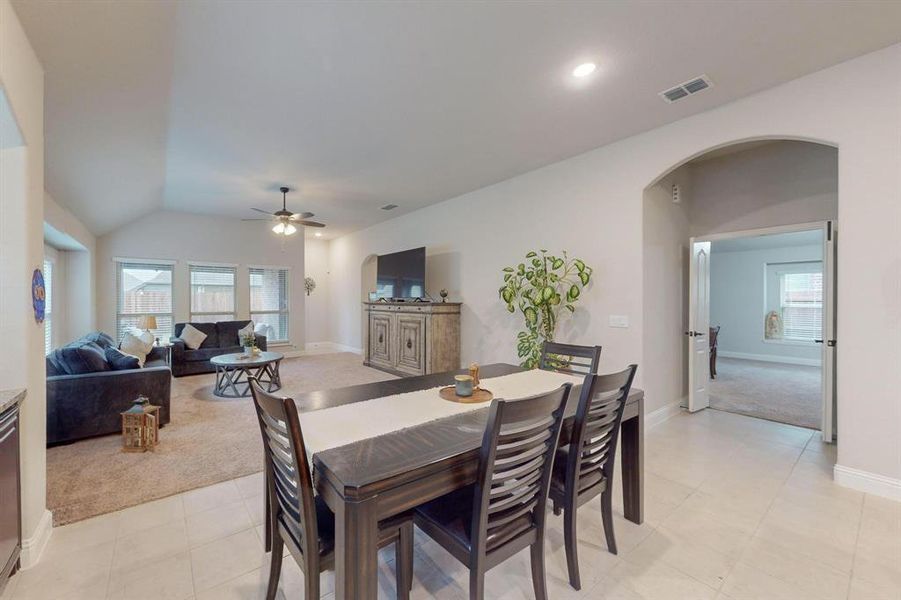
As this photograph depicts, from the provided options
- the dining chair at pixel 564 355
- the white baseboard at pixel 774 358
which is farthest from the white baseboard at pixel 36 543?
the white baseboard at pixel 774 358

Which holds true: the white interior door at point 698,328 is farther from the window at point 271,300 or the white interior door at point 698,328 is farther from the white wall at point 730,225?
the window at point 271,300

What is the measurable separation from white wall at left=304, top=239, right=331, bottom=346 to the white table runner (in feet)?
26.5

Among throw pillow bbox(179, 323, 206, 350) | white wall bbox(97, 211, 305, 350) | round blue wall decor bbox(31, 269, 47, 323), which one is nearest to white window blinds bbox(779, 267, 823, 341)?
white wall bbox(97, 211, 305, 350)

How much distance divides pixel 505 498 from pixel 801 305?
9.74 metres

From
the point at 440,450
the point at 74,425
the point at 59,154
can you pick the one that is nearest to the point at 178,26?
the point at 59,154

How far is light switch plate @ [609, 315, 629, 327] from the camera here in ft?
12.4

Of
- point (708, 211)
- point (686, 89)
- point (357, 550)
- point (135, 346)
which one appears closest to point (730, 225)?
point (708, 211)

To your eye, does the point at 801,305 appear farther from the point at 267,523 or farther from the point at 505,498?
the point at 267,523

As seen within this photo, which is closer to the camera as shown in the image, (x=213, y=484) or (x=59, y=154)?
(x=213, y=484)

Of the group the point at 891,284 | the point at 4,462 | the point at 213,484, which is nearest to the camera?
the point at 4,462

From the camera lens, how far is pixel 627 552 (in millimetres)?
2018

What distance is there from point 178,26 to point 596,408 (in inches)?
121

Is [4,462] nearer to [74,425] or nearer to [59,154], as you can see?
[74,425]

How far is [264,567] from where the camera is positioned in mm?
1907
